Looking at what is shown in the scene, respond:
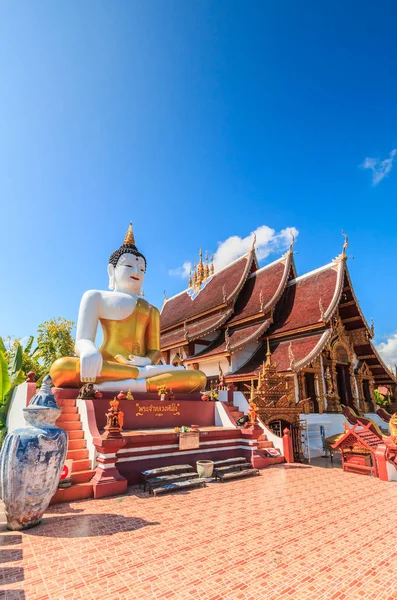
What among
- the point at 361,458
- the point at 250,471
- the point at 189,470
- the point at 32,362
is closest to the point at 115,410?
the point at 189,470

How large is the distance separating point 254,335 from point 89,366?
7.78m

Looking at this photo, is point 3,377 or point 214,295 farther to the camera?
point 214,295

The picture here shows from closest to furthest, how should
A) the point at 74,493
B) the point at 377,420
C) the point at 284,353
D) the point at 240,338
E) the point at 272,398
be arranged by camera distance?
the point at 74,493, the point at 272,398, the point at 284,353, the point at 377,420, the point at 240,338

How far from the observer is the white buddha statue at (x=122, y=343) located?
7.26 meters

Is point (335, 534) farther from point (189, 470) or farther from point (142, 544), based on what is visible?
point (189, 470)

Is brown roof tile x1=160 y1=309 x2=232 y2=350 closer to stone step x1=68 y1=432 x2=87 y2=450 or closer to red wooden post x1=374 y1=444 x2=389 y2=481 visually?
red wooden post x1=374 y1=444 x2=389 y2=481

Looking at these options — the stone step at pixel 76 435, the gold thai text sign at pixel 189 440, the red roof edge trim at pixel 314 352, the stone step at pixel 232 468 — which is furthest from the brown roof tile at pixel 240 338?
the stone step at pixel 76 435

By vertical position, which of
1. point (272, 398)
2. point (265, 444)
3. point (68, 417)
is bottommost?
point (265, 444)

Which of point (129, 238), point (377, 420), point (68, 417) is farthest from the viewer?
point (377, 420)

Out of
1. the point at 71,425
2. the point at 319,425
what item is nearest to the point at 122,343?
the point at 71,425

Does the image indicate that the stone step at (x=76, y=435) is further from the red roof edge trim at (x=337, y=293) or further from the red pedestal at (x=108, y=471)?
the red roof edge trim at (x=337, y=293)

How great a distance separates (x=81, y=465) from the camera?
5.34 metres

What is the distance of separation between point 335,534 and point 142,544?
82.9 inches

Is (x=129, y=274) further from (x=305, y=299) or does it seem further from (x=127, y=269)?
(x=305, y=299)
